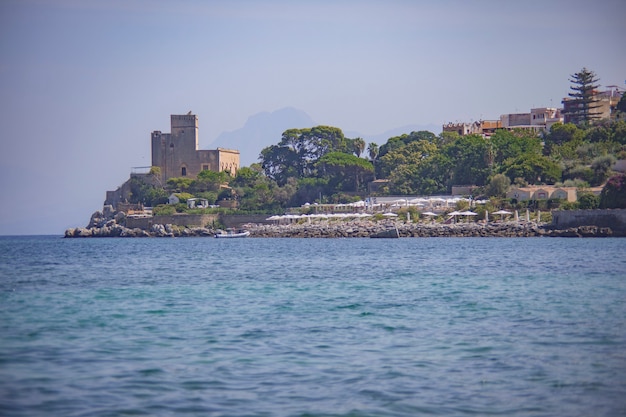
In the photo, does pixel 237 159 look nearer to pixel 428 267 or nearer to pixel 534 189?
pixel 534 189

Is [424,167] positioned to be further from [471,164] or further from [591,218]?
[591,218]

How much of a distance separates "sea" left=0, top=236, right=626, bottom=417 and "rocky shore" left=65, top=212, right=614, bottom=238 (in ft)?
87.9

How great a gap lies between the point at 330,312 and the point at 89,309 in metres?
4.73

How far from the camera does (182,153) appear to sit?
92.0m

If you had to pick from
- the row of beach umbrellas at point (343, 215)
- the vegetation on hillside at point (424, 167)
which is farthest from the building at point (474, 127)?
the row of beach umbrellas at point (343, 215)

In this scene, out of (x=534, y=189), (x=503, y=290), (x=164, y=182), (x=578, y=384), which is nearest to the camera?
(x=578, y=384)

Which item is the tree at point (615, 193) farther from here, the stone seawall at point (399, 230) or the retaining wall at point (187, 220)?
the retaining wall at point (187, 220)

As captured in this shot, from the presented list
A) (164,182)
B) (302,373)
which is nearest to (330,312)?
(302,373)

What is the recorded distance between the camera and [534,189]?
193 ft

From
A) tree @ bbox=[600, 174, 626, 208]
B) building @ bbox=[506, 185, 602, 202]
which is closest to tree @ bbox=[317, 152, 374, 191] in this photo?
building @ bbox=[506, 185, 602, 202]

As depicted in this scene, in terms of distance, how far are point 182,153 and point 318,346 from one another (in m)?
81.2

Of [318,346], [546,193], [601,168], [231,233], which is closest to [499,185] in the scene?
[546,193]

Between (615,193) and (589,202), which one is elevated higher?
(615,193)

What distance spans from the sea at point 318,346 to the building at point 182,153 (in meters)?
68.4
